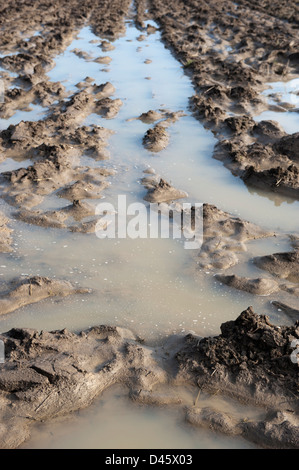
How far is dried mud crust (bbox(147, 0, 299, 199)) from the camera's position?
23.7 ft

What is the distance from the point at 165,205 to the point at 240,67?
23.4ft

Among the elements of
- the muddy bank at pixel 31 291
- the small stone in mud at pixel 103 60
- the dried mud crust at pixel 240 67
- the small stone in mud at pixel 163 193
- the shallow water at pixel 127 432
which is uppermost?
the shallow water at pixel 127 432

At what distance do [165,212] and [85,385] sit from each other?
3.00 metres

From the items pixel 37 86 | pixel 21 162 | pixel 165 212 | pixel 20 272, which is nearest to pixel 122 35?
pixel 37 86

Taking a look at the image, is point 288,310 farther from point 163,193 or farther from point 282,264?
point 163,193

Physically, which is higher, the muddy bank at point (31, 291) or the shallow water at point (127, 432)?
the shallow water at point (127, 432)

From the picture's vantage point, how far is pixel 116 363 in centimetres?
371

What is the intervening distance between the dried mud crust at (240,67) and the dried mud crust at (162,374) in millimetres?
3411

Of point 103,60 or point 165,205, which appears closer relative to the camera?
point 165,205

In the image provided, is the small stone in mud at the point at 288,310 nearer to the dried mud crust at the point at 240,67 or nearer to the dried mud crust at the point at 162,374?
the dried mud crust at the point at 162,374

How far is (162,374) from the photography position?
12.0ft

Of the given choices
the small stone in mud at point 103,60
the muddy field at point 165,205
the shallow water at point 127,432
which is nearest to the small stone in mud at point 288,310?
the muddy field at point 165,205

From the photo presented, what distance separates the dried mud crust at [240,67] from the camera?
723 cm

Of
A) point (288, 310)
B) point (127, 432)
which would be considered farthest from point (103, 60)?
point (127, 432)
